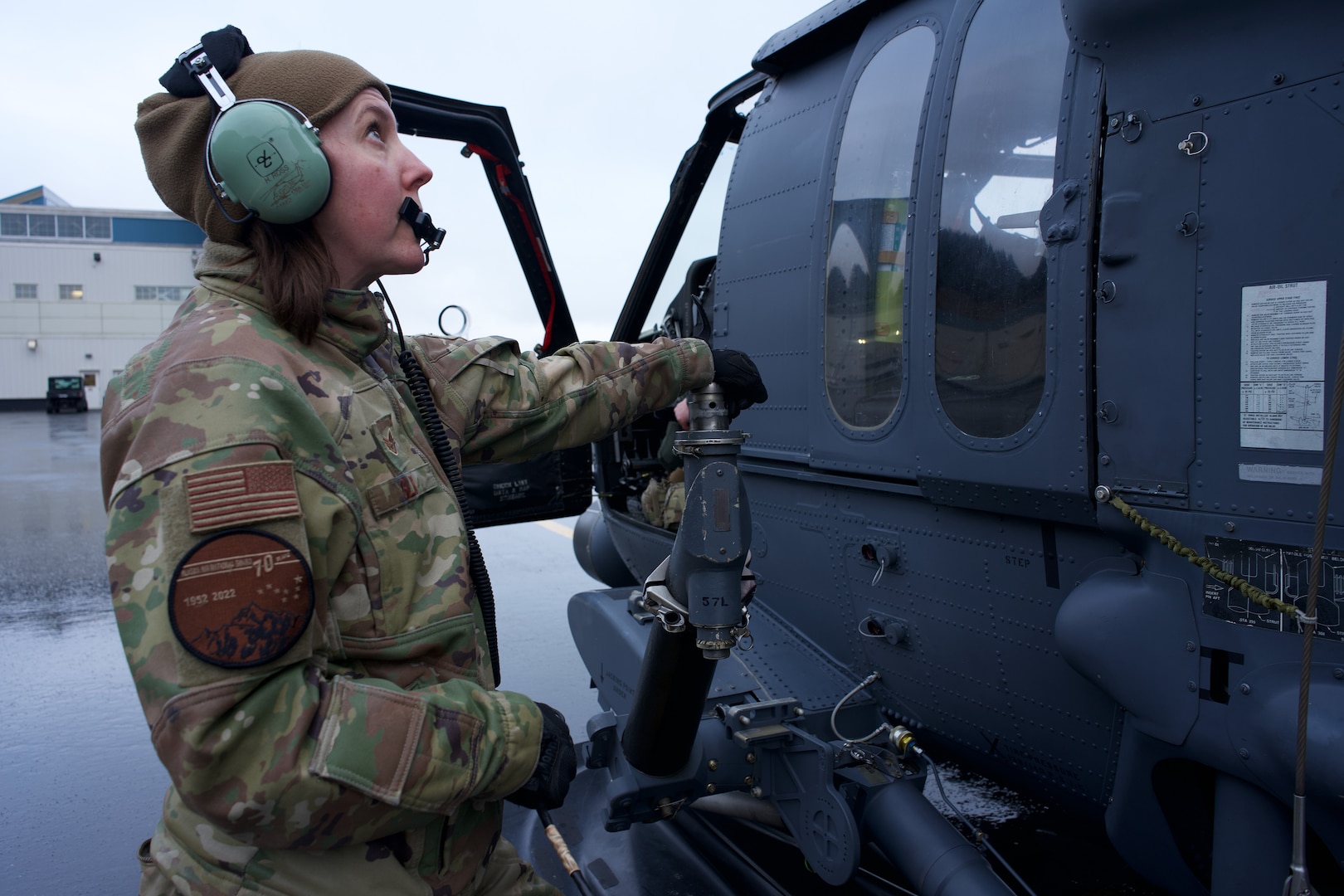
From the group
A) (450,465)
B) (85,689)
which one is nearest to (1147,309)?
(450,465)

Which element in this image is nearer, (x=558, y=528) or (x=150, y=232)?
(x=558, y=528)

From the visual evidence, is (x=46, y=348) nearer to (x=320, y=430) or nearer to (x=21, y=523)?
(x=21, y=523)

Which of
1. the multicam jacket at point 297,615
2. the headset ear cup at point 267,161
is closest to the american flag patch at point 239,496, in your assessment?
the multicam jacket at point 297,615

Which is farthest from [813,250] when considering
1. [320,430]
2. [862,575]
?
[320,430]

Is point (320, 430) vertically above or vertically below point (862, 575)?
above

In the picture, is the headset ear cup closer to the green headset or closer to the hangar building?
the green headset

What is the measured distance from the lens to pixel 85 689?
5047mm

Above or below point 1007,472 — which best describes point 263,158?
above

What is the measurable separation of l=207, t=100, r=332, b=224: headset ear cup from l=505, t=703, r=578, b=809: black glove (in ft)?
3.06

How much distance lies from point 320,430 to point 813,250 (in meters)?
2.05

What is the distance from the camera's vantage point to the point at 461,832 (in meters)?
1.44

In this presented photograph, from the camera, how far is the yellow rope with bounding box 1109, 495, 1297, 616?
5.41ft

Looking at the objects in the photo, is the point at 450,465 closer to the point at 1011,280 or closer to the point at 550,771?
the point at 550,771

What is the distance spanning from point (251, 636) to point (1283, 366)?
1911 mm
